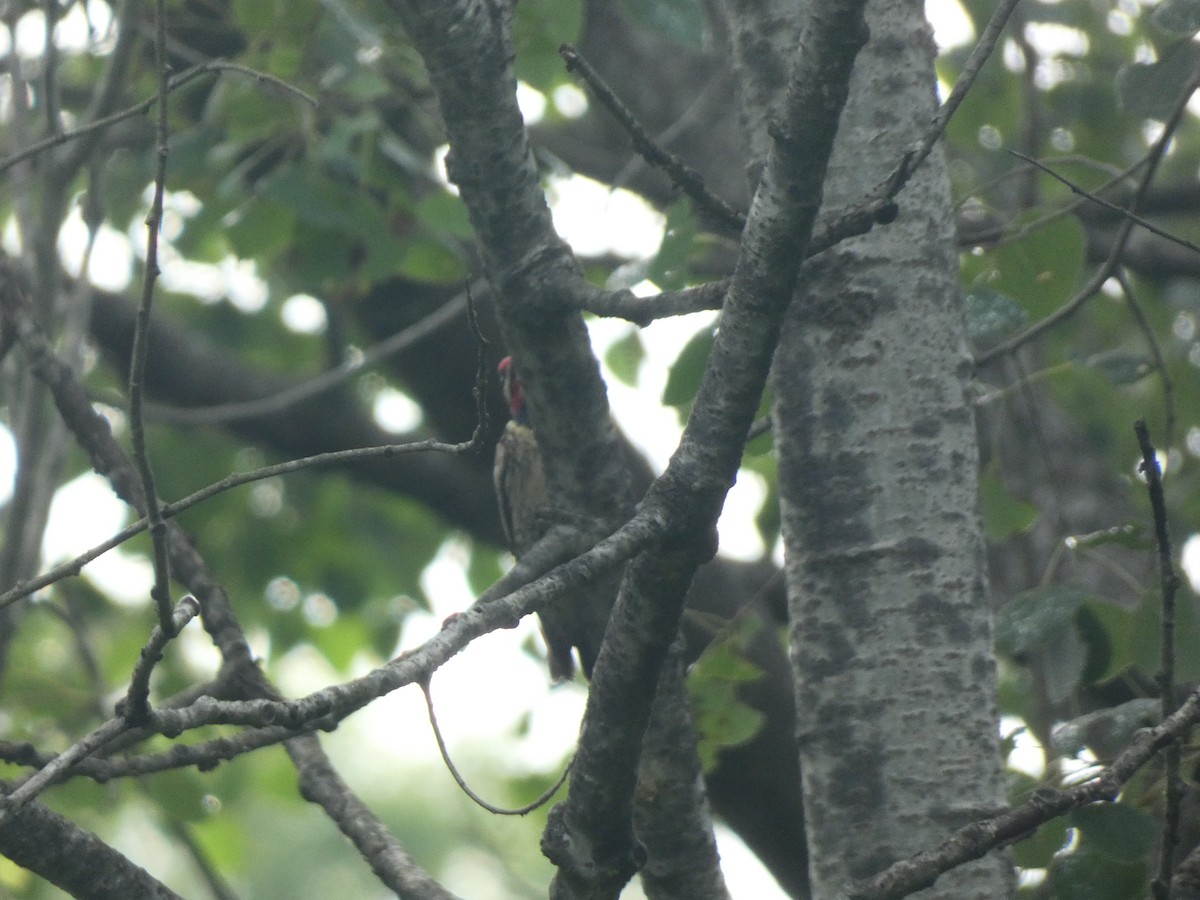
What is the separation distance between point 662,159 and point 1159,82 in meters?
1.14

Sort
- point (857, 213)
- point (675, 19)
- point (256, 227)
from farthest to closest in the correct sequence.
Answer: point (256, 227) < point (675, 19) < point (857, 213)

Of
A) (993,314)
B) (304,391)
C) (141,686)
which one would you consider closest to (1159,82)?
(993,314)

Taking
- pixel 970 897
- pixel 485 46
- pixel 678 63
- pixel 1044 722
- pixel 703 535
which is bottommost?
pixel 970 897

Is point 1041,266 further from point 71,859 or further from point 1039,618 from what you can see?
point 71,859

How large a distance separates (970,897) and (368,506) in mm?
3938

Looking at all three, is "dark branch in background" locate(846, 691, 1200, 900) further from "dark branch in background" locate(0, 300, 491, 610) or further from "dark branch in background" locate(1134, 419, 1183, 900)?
"dark branch in background" locate(0, 300, 491, 610)

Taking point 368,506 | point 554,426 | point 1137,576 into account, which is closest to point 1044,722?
point 1137,576

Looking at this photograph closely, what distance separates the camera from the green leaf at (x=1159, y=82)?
2.23 m

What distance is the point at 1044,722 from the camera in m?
2.78

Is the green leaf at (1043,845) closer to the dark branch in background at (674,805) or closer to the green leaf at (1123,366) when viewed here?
the dark branch in background at (674,805)

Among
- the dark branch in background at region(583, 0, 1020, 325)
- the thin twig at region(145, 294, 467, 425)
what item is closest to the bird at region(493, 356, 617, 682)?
the thin twig at region(145, 294, 467, 425)

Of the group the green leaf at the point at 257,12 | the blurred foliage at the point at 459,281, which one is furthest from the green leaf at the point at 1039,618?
the green leaf at the point at 257,12

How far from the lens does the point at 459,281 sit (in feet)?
13.1

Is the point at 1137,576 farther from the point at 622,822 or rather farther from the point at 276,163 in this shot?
the point at 276,163
